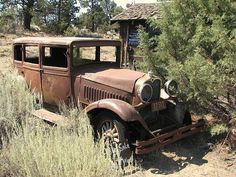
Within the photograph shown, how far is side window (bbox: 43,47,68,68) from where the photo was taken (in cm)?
642

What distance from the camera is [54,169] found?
11.0ft

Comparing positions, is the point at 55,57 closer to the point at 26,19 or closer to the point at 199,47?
the point at 199,47

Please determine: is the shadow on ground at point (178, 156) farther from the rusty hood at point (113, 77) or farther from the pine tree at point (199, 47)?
the rusty hood at point (113, 77)

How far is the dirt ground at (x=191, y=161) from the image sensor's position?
5.04 m

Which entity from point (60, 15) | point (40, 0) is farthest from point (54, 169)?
point (60, 15)

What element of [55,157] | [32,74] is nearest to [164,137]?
[55,157]

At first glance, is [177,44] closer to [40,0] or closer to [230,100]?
[230,100]

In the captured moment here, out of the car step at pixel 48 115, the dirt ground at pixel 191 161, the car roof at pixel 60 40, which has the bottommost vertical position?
the dirt ground at pixel 191 161

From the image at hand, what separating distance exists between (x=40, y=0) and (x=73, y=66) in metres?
20.7

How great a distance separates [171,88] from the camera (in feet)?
19.4

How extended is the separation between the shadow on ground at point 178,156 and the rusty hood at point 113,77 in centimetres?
112

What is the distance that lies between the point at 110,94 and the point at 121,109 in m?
0.65

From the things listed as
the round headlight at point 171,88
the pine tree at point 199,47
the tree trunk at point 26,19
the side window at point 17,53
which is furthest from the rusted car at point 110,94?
the tree trunk at point 26,19

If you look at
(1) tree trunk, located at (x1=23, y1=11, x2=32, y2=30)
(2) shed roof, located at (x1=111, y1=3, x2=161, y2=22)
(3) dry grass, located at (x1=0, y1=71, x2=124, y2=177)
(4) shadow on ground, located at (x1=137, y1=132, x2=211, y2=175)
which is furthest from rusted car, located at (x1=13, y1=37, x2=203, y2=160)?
(1) tree trunk, located at (x1=23, y1=11, x2=32, y2=30)
